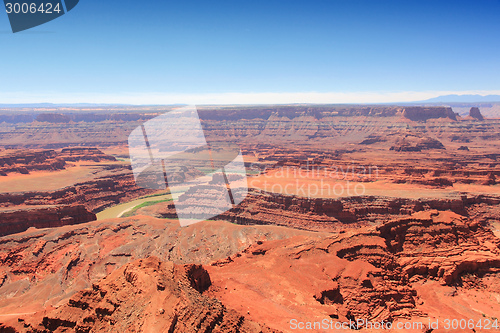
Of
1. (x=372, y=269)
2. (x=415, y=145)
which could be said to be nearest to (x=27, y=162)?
(x=372, y=269)

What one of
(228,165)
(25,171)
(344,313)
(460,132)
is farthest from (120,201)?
(460,132)

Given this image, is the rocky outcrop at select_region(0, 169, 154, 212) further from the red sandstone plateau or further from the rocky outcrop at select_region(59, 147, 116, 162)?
the rocky outcrop at select_region(59, 147, 116, 162)

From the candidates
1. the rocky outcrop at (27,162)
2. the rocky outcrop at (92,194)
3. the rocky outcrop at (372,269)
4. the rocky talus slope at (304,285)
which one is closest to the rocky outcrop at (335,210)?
the rocky talus slope at (304,285)

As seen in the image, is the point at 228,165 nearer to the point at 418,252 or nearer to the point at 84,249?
the point at 84,249

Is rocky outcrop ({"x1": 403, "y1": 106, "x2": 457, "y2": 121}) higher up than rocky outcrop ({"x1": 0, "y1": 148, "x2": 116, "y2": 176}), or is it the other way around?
rocky outcrop ({"x1": 403, "y1": 106, "x2": 457, "y2": 121})

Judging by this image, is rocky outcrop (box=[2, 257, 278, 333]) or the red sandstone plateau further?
the red sandstone plateau

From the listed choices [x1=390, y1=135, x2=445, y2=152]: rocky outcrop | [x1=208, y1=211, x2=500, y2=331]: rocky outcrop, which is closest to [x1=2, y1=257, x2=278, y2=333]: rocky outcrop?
[x1=208, y1=211, x2=500, y2=331]: rocky outcrop

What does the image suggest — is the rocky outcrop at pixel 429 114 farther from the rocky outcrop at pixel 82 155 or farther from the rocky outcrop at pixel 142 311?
the rocky outcrop at pixel 142 311
